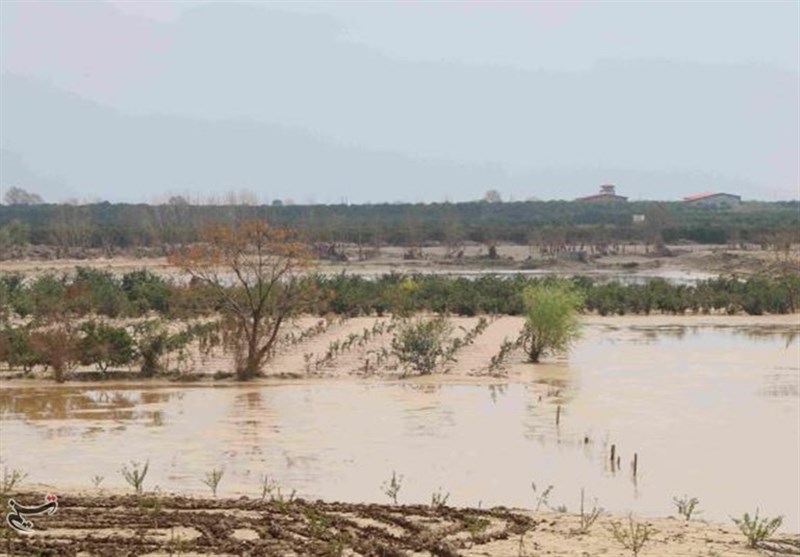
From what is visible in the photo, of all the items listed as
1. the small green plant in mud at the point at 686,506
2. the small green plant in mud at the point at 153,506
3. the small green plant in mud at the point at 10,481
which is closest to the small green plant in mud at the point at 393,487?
the small green plant in mud at the point at 153,506

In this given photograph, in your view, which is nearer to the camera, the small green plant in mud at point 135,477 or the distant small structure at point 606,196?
the small green plant in mud at point 135,477

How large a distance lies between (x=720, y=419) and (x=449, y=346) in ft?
31.8

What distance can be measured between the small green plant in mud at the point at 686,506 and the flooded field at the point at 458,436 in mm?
134

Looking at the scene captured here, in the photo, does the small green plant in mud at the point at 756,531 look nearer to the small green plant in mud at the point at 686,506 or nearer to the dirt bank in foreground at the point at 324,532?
the dirt bank in foreground at the point at 324,532

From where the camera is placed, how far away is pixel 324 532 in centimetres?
1058

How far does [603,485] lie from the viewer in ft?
45.9

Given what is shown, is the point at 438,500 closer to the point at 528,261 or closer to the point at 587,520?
the point at 587,520

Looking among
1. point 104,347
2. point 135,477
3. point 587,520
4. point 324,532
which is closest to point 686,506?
point 587,520

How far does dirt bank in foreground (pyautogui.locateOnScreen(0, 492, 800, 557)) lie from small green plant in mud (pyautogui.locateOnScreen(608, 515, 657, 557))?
7 cm

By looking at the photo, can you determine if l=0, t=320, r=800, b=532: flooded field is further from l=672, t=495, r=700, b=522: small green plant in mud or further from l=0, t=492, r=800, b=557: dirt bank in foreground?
l=0, t=492, r=800, b=557: dirt bank in foreground

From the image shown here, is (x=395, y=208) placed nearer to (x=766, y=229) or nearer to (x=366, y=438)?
(x=766, y=229)

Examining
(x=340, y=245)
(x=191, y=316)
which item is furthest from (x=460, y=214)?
(x=191, y=316)

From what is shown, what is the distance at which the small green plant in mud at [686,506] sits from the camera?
470 inches

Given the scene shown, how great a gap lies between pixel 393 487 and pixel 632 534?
10.7ft
